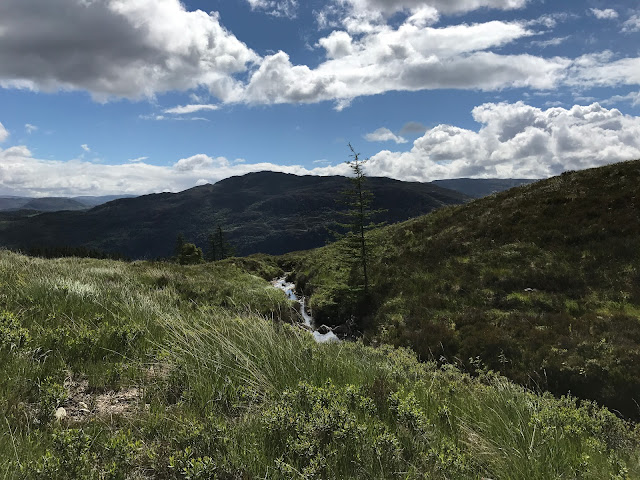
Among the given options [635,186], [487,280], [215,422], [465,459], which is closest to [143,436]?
[215,422]

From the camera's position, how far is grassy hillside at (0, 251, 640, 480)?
2.86m

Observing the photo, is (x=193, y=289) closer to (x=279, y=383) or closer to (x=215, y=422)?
(x=279, y=383)

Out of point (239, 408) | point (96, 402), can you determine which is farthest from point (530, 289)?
point (96, 402)

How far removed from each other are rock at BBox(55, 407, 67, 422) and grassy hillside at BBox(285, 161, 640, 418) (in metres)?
10.7

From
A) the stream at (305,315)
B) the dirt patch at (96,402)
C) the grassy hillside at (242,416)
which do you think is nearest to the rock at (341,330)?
the stream at (305,315)

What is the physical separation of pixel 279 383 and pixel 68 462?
2327mm

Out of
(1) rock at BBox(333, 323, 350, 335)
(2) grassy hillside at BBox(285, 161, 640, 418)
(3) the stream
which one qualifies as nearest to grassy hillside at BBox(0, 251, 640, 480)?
(3) the stream

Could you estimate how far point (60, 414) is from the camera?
3.45 m

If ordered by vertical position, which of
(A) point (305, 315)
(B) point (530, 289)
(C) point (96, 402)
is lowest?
(A) point (305, 315)

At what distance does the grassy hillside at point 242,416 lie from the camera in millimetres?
2859

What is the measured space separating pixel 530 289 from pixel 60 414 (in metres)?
21.3

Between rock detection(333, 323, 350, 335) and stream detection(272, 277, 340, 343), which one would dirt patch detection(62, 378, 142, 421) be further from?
rock detection(333, 323, 350, 335)

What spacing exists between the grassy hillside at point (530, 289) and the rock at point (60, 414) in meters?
10.7

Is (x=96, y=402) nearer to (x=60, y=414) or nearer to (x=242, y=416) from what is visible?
(x=60, y=414)
